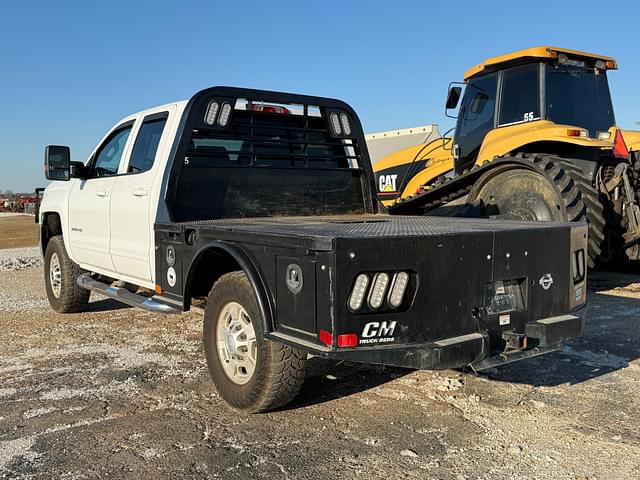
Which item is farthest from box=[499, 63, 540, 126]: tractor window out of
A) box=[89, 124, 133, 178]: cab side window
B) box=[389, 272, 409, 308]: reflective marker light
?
box=[389, 272, 409, 308]: reflective marker light

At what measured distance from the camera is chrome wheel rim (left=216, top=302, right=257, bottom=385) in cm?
402

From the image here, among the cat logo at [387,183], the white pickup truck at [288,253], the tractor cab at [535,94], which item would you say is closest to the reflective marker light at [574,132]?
the tractor cab at [535,94]

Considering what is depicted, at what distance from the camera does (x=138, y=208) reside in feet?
18.0

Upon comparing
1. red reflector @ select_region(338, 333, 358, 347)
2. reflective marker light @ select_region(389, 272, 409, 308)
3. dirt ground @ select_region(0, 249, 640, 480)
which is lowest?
dirt ground @ select_region(0, 249, 640, 480)

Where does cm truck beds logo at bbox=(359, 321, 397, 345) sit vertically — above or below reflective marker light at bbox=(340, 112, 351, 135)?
below

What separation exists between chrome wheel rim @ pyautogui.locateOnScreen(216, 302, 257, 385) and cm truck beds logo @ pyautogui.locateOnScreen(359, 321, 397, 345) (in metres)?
0.89

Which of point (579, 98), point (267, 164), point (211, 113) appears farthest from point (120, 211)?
point (579, 98)

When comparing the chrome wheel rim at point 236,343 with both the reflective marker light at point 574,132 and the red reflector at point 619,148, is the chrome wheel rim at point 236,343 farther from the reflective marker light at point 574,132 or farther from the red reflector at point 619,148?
the red reflector at point 619,148

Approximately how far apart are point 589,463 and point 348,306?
1.55 m

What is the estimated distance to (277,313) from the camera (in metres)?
3.63

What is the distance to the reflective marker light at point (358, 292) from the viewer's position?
3.26 m

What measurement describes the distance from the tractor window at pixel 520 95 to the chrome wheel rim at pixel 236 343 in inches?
234

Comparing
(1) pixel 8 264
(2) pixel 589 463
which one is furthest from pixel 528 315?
(1) pixel 8 264

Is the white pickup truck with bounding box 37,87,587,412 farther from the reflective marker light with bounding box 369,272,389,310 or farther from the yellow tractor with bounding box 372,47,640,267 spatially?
the yellow tractor with bounding box 372,47,640,267
